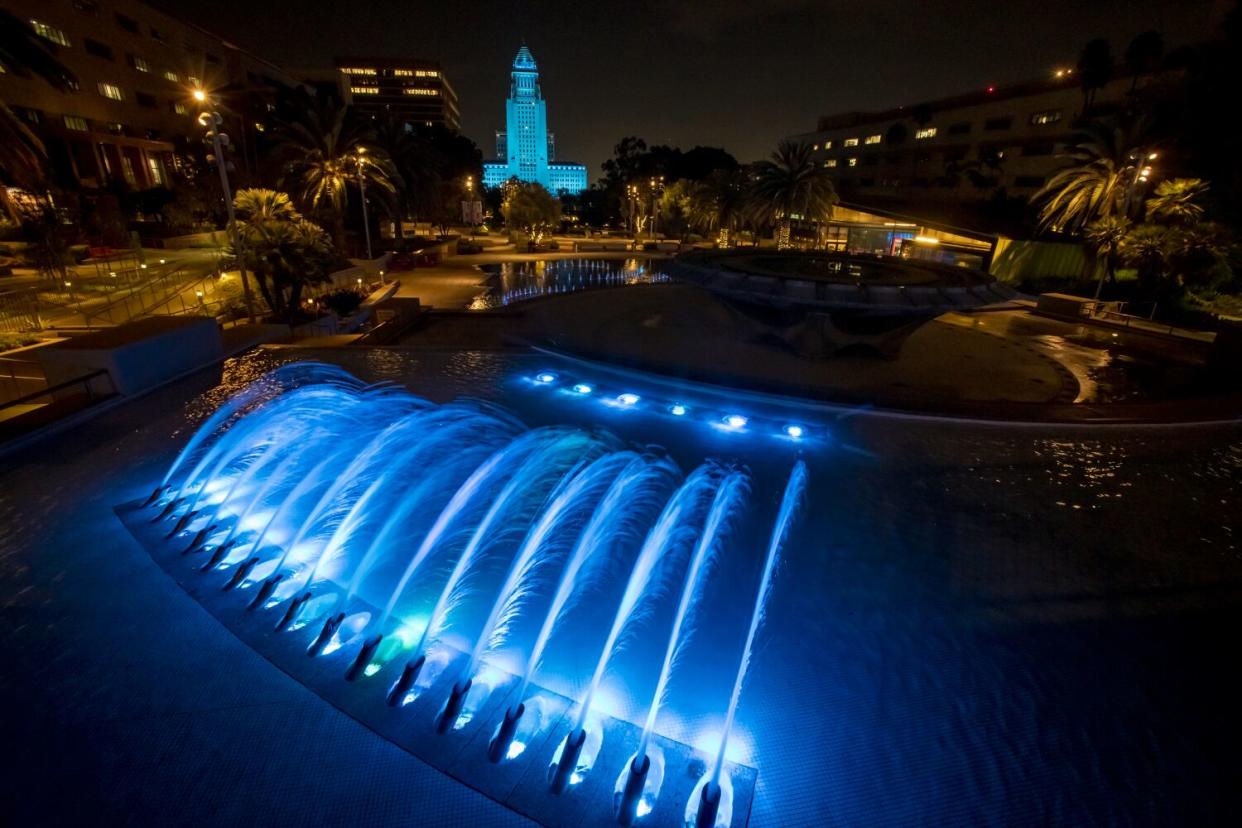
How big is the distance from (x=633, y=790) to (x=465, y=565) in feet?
12.4

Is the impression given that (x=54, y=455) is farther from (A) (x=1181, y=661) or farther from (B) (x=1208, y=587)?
(B) (x=1208, y=587)

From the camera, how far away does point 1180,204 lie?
1008 inches

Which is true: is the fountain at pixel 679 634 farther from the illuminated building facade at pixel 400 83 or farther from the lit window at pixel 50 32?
the illuminated building facade at pixel 400 83

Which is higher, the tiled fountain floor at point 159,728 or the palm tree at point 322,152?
the palm tree at point 322,152

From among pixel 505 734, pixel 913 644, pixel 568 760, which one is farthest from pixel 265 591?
pixel 913 644

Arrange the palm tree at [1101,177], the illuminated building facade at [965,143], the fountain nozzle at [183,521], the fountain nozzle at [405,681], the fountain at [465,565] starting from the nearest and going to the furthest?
the fountain at [465,565], the fountain nozzle at [405,681], the fountain nozzle at [183,521], the palm tree at [1101,177], the illuminated building facade at [965,143]

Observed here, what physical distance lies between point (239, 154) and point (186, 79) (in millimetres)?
23960

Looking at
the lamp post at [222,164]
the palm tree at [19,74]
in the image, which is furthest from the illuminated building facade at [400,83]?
the palm tree at [19,74]

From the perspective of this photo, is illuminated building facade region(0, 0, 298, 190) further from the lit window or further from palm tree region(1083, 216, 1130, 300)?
palm tree region(1083, 216, 1130, 300)

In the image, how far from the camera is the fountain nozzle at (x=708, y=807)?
448cm

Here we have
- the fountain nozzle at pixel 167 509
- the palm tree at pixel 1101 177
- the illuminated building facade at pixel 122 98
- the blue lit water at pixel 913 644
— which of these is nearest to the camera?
the blue lit water at pixel 913 644

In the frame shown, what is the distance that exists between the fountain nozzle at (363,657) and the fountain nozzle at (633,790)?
3048mm

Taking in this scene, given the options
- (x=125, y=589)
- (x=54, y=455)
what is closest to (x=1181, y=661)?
(x=125, y=589)

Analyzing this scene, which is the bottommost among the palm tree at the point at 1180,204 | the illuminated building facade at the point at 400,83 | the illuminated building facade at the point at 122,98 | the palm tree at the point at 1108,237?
the palm tree at the point at 1108,237
